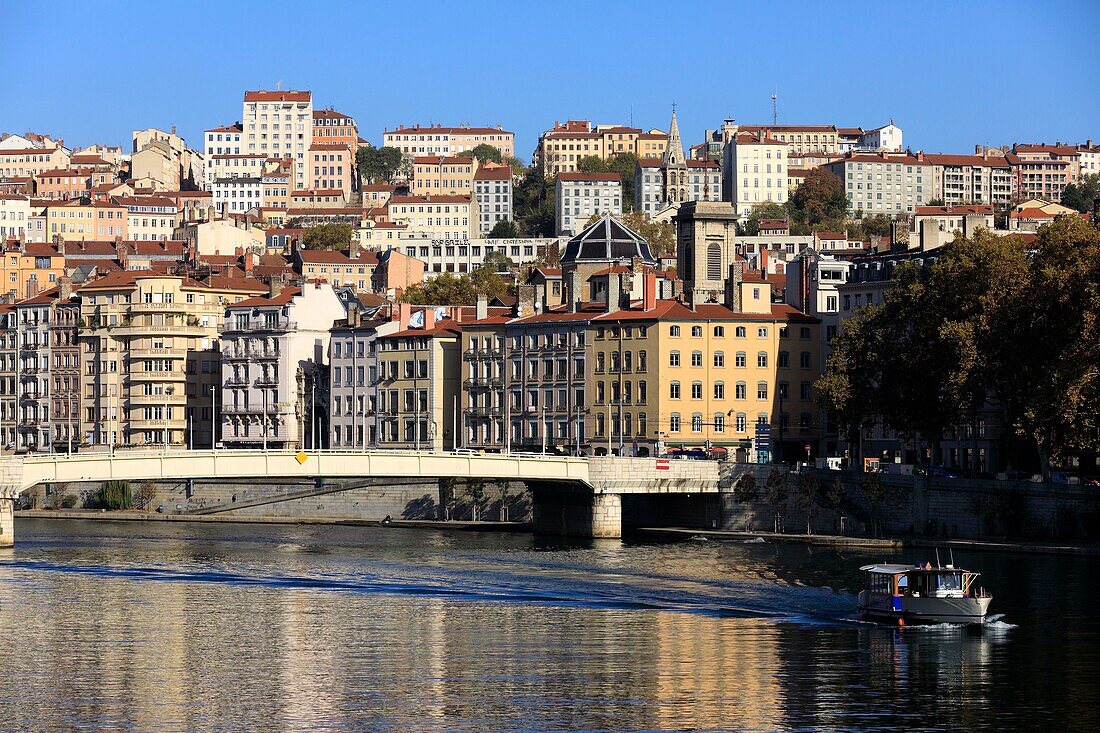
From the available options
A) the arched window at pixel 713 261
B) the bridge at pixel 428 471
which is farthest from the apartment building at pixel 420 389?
the bridge at pixel 428 471

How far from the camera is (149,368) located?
154 m

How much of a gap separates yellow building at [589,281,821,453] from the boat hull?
53.9 m

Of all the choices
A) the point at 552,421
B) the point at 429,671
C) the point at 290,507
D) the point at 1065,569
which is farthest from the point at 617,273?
the point at 429,671

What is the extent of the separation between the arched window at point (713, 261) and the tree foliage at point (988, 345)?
1534 inches

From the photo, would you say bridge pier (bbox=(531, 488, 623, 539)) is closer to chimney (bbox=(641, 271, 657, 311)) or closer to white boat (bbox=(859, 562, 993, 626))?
chimney (bbox=(641, 271, 657, 311))

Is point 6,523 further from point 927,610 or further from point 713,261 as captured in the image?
point 713,261

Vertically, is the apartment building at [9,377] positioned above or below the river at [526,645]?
above

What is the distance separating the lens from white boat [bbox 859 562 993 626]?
6938 centimetres

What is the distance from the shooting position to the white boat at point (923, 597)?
6938 cm

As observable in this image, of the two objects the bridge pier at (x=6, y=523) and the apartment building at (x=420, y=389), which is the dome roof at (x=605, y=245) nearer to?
the apartment building at (x=420, y=389)

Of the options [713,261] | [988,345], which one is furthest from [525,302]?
[988,345]

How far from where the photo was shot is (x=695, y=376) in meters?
127

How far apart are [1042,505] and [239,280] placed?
90587mm

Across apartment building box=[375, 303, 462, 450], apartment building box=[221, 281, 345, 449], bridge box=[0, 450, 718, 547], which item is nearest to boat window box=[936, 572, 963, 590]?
bridge box=[0, 450, 718, 547]
